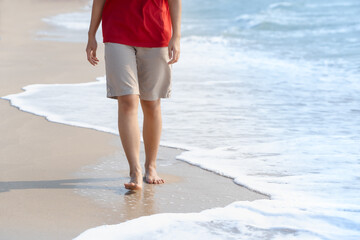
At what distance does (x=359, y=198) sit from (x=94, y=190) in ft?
4.84

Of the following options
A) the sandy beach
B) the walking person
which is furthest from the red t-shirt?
the sandy beach

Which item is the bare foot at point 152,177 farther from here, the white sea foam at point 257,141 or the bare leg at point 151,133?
the white sea foam at point 257,141

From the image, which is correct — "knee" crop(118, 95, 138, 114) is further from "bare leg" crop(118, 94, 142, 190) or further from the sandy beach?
the sandy beach

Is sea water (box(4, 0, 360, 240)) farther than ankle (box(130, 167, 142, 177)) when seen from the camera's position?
No

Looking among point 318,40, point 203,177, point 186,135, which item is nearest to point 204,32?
point 318,40

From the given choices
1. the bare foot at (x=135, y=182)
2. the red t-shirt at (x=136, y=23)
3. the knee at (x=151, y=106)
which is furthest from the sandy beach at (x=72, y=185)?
the red t-shirt at (x=136, y=23)

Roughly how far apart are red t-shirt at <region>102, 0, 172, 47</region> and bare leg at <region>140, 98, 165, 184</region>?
0.39 meters

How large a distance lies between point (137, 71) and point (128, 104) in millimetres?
211

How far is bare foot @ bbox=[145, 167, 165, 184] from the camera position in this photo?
3881mm

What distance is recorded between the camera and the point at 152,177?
390 centimetres

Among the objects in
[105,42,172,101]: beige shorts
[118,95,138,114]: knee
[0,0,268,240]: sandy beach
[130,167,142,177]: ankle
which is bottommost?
[0,0,268,240]: sandy beach

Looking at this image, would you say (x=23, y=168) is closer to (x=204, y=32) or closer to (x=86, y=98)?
(x=86, y=98)

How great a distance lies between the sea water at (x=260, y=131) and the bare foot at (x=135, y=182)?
472 millimetres

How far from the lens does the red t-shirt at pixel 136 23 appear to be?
3699 millimetres
